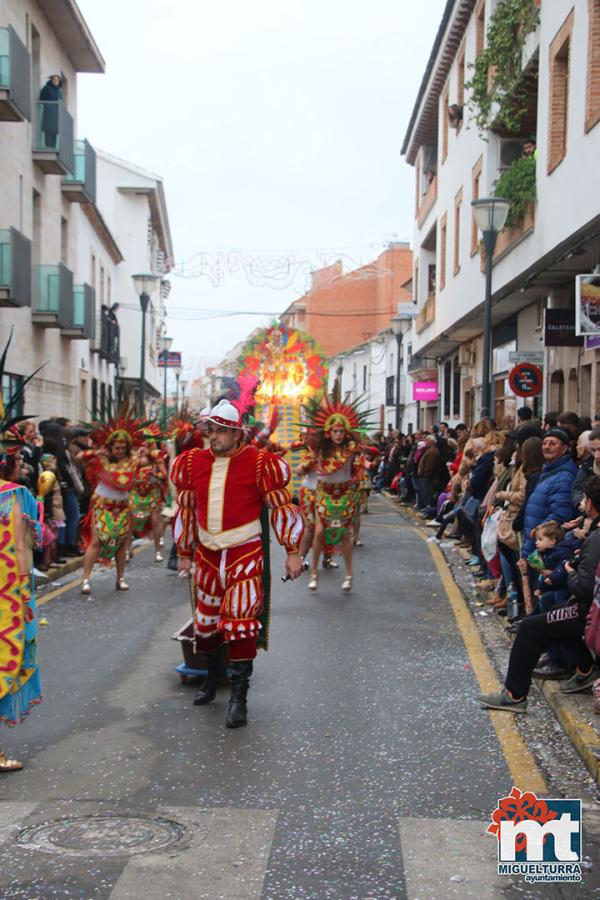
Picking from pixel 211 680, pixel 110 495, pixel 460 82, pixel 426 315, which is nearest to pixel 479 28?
pixel 460 82

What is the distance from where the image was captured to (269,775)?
5270 millimetres

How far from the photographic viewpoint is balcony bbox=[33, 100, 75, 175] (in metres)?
21.4

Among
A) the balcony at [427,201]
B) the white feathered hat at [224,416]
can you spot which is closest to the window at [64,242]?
the balcony at [427,201]

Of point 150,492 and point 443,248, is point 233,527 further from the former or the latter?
point 443,248

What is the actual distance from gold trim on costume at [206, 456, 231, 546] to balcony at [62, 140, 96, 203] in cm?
1974

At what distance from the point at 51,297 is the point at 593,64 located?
40.8ft

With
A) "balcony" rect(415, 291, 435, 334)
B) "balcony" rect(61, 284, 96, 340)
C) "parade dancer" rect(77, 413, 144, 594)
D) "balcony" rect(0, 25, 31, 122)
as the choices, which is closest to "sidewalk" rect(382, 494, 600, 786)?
"parade dancer" rect(77, 413, 144, 594)

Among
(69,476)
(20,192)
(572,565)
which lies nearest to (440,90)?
Answer: (20,192)

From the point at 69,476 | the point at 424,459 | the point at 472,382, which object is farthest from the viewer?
the point at 472,382

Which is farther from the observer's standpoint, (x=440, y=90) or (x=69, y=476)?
(x=440, y=90)

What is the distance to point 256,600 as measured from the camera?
634 cm

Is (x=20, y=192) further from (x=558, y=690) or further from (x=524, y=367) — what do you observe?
(x=558, y=690)

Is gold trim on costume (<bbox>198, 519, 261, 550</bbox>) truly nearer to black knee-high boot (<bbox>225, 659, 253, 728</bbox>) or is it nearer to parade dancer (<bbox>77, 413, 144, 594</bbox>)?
black knee-high boot (<bbox>225, 659, 253, 728</bbox>)

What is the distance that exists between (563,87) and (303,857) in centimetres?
1458
